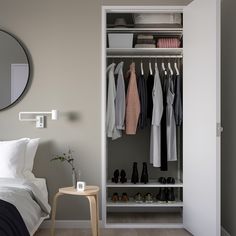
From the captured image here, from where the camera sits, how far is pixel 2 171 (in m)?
3.49

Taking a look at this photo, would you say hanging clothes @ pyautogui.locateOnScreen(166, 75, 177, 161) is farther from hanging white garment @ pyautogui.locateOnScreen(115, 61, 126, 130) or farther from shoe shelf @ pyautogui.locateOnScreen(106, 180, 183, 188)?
hanging white garment @ pyautogui.locateOnScreen(115, 61, 126, 130)

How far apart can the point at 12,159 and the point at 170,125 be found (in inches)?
66.9

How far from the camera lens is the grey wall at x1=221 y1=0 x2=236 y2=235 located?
3458 millimetres

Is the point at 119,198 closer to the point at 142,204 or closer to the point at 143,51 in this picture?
the point at 142,204

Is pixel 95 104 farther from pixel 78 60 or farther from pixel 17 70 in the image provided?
pixel 17 70

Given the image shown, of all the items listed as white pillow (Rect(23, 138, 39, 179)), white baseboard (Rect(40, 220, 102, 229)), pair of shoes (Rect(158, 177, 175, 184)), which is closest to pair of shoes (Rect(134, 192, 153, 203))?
pair of shoes (Rect(158, 177, 175, 184))

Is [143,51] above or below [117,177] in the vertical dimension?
above

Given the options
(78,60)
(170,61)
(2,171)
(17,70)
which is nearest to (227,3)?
(170,61)

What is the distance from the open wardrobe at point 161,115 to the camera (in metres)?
3.45

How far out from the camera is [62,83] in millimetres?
4105

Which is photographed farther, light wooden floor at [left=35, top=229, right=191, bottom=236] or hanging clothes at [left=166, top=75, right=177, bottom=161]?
hanging clothes at [left=166, top=75, right=177, bottom=161]

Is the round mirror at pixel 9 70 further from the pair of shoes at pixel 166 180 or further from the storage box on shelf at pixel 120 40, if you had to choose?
the pair of shoes at pixel 166 180

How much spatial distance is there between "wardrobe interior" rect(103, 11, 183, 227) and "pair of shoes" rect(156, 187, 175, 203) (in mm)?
16

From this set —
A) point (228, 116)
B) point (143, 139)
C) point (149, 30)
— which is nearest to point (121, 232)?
point (143, 139)
